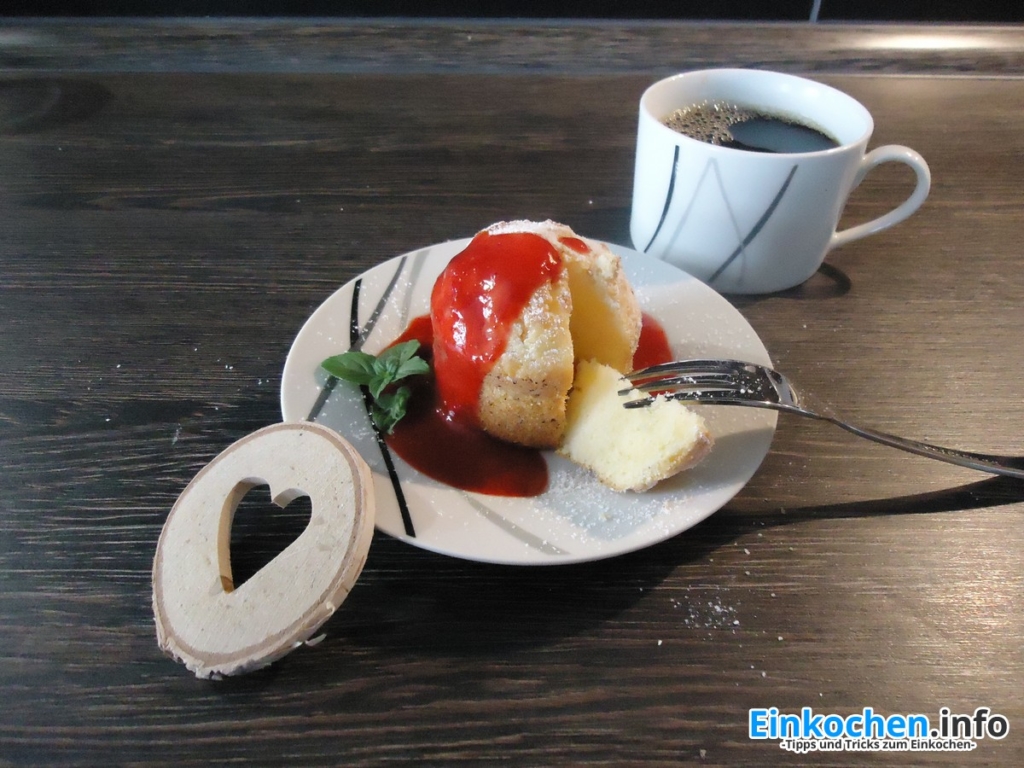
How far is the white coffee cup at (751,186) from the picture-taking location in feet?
3.55

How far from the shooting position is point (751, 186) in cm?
109

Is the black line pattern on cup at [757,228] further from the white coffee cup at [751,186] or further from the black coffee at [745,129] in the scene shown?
the black coffee at [745,129]

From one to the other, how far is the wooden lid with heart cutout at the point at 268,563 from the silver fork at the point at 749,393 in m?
0.39

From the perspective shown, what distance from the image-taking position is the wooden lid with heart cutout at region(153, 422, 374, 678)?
26.8 inches

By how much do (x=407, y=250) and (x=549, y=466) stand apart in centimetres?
68

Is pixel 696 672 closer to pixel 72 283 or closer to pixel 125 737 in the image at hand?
pixel 125 737

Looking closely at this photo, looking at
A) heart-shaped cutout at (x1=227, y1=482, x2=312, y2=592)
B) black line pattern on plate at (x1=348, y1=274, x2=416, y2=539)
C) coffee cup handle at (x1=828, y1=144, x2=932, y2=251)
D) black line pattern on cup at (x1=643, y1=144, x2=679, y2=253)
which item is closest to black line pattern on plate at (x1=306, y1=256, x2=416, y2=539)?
black line pattern on plate at (x1=348, y1=274, x2=416, y2=539)

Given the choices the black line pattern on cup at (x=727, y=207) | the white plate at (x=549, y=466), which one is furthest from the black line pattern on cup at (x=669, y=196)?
the white plate at (x=549, y=466)

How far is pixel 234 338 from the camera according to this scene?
1200 millimetres

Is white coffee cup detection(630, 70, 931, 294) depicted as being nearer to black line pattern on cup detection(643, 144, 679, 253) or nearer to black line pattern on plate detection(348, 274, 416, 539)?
black line pattern on cup detection(643, 144, 679, 253)

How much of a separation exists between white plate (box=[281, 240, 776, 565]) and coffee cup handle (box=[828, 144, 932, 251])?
0.34 metres

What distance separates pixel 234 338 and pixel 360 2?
1.91 m

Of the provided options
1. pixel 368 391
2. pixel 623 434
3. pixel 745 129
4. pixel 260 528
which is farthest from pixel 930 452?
pixel 260 528

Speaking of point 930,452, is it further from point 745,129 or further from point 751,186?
point 745,129
